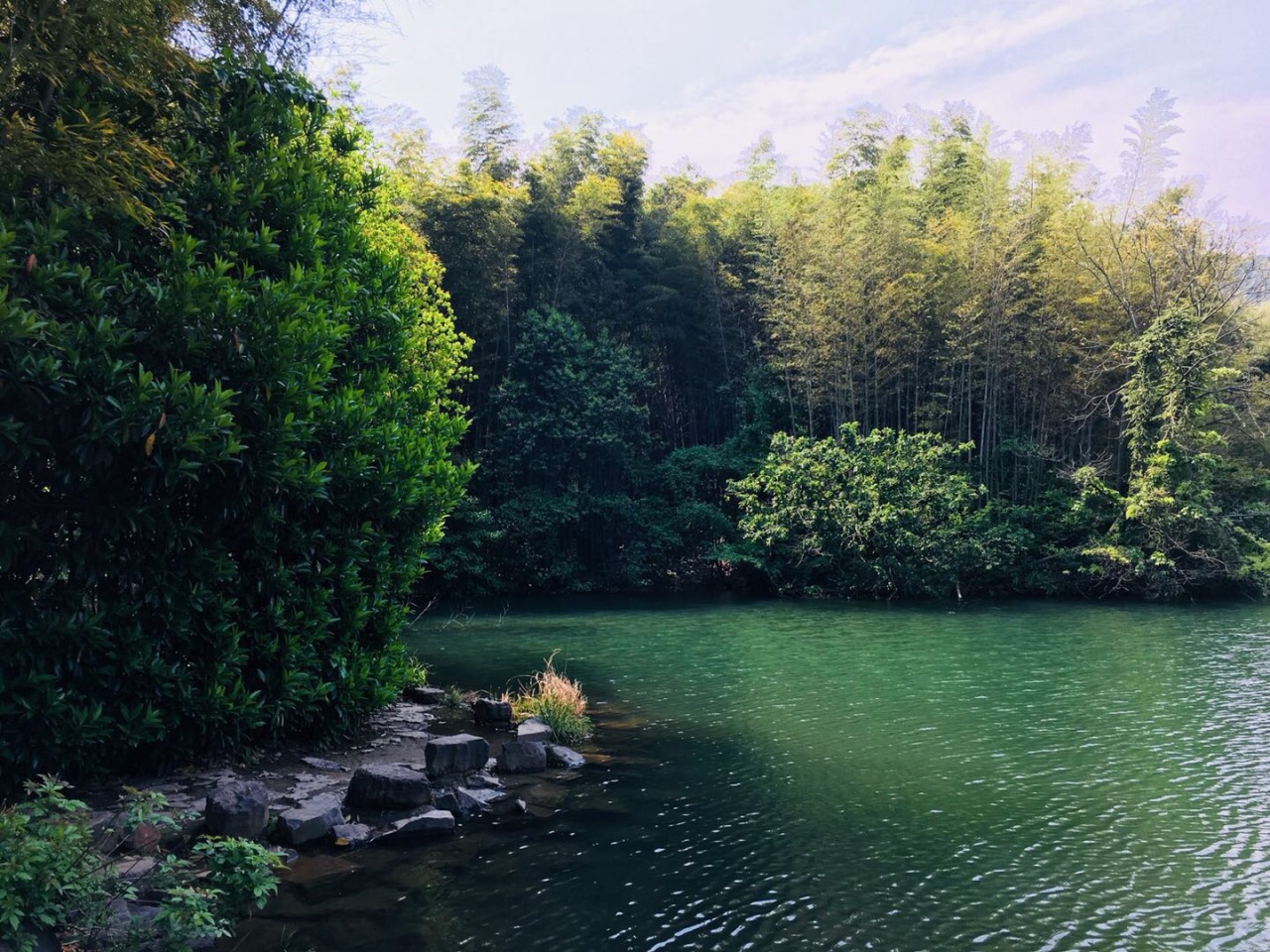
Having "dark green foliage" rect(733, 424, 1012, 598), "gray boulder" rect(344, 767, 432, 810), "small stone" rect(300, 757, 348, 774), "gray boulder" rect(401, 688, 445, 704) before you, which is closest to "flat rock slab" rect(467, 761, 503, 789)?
"gray boulder" rect(344, 767, 432, 810)

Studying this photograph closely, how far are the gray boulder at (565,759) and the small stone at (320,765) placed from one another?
6.15 ft

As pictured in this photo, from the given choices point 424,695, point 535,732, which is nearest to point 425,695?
point 424,695

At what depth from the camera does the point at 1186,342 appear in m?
21.5

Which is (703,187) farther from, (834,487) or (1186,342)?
(1186,342)

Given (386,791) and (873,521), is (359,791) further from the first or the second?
(873,521)

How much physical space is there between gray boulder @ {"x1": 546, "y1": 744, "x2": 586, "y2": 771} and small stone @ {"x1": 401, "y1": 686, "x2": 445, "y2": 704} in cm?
276

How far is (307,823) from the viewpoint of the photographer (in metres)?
5.74

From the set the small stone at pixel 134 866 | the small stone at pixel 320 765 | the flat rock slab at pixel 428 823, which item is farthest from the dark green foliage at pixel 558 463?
the small stone at pixel 134 866

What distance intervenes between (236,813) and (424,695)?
499cm

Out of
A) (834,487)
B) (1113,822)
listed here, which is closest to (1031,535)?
(834,487)

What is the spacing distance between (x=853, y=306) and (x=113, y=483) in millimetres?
22274

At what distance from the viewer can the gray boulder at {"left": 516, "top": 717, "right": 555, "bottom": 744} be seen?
842 centimetres

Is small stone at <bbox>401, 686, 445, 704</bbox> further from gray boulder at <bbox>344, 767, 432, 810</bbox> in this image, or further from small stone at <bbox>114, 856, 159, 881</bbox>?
small stone at <bbox>114, 856, 159, 881</bbox>

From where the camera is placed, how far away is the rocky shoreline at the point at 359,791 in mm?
5555
